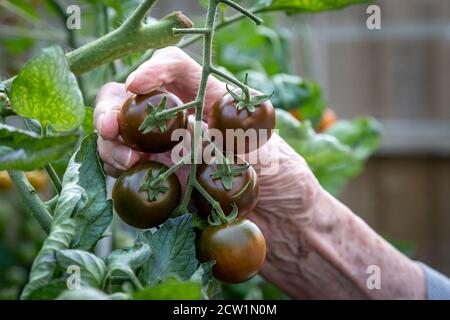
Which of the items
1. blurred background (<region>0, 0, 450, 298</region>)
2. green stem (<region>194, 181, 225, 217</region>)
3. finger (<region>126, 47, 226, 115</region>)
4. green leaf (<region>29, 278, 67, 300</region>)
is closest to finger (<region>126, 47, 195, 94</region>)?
finger (<region>126, 47, 226, 115</region>)

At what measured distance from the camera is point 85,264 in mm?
479

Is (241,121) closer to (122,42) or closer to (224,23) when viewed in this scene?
(122,42)

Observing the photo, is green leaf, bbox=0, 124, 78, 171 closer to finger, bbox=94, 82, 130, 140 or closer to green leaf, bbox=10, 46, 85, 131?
green leaf, bbox=10, 46, 85, 131

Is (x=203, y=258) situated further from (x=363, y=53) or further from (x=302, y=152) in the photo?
(x=363, y=53)

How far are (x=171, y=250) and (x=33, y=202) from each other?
4.3 inches

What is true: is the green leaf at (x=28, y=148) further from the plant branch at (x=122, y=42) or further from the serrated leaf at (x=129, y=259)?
the plant branch at (x=122, y=42)

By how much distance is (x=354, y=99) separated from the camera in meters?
3.84

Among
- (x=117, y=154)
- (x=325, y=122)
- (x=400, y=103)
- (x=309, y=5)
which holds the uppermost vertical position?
(x=309, y=5)

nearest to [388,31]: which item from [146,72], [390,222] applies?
[390,222]

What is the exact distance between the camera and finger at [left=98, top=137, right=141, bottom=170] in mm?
649

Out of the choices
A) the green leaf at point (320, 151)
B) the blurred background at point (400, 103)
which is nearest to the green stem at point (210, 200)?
the green leaf at point (320, 151)

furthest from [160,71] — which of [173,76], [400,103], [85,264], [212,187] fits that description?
[400,103]

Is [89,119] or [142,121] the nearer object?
[142,121]

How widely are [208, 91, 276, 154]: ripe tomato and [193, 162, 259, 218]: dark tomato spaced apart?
0.02 m
